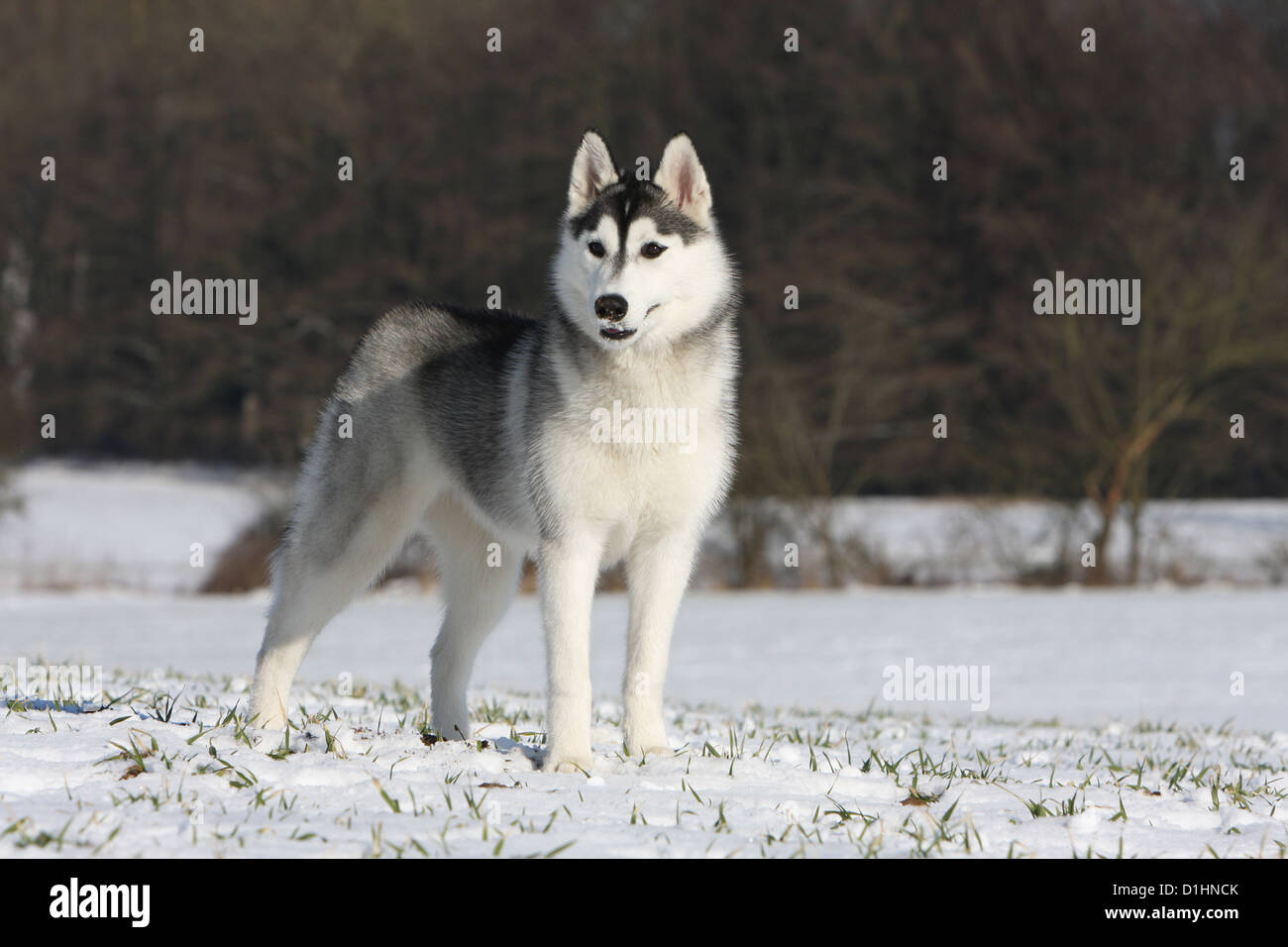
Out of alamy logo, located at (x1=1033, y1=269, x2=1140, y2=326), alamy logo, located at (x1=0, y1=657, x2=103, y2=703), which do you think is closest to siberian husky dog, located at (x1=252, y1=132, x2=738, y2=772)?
alamy logo, located at (x1=0, y1=657, x2=103, y2=703)

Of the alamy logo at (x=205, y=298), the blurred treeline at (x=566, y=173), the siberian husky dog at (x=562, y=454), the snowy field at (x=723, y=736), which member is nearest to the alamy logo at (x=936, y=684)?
the snowy field at (x=723, y=736)

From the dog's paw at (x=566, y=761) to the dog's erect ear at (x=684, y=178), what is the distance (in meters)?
2.12

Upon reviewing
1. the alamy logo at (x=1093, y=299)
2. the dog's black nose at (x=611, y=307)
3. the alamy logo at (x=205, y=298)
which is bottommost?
the dog's black nose at (x=611, y=307)

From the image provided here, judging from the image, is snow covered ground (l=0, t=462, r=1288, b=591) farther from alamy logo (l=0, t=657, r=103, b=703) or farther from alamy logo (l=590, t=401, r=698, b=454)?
alamy logo (l=590, t=401, r=698, b=454)

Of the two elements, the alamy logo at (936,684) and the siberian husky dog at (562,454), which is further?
the alamy logo at (936,684)

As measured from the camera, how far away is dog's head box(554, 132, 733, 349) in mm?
5246

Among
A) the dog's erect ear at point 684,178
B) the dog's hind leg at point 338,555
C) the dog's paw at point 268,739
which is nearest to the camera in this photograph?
the dog's paw at point 268,739

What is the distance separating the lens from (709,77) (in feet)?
112

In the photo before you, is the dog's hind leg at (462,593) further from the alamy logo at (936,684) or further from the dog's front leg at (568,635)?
the alamy logo at (936,684)

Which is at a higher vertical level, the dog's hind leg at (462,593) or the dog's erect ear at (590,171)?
the dog's erect ear at (590,171)

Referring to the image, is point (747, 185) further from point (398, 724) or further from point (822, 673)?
point (398, 724)

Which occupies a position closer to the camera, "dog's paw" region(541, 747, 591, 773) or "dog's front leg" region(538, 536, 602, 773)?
"dog's paw" region(541, 747, 591, 773)

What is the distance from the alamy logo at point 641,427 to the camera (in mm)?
5363

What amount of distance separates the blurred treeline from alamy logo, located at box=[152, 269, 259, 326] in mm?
447
